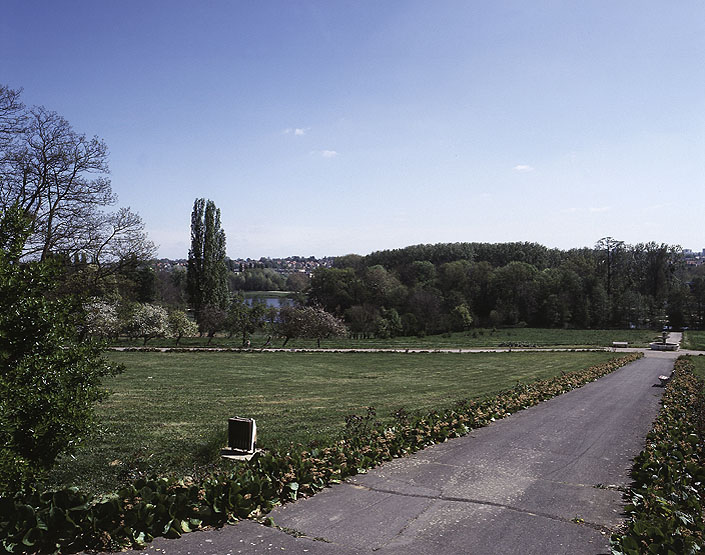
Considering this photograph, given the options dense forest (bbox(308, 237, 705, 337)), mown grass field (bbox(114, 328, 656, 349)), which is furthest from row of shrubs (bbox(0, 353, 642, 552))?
dense forest (bbox(308, 237, 705, 337))

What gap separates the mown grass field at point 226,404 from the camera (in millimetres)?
6336

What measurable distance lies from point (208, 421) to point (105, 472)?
121 inches

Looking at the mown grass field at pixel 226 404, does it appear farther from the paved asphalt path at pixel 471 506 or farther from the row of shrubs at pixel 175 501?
the paved asphalt path at pixel 471 506

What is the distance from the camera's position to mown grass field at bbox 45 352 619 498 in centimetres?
634

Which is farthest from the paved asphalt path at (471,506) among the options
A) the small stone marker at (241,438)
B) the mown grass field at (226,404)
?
the mown grass field at (226,404)

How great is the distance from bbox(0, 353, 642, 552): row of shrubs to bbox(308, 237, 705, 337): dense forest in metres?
50.9

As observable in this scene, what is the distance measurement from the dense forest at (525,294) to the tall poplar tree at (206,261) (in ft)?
54.6

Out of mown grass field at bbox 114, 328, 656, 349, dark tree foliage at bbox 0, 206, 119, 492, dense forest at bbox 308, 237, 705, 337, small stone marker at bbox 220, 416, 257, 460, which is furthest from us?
dense forest at bbox 308, 237, 705, 337

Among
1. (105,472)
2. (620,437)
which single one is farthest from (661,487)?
(105,472)

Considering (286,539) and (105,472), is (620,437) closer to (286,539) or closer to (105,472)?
(286,539)

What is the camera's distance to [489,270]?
264 ft

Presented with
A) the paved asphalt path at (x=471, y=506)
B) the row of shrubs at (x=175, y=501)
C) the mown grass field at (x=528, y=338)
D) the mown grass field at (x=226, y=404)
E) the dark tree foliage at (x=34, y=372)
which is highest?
the dark tree foliage at (x=34, y=372)

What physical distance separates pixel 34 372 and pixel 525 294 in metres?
75.5

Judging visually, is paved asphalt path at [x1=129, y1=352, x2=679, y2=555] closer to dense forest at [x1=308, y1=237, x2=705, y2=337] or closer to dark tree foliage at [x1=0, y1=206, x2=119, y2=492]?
dark tree foliage at [x1=0, y1=206, x2=119, y2=492]
